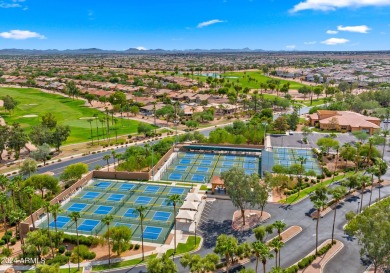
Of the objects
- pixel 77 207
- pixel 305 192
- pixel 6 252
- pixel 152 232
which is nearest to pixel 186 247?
pixel 152 232

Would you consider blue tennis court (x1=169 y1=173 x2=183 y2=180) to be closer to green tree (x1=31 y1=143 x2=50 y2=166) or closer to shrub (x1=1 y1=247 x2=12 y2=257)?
green tree (x1=31 y1=143 x2=50 y2=166)

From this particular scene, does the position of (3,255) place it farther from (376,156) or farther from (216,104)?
(216,104)

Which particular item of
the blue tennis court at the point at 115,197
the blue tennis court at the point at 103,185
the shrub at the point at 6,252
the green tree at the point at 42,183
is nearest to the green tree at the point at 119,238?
the shrub at the point at 6,252

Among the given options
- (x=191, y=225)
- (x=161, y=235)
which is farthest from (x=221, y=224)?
(x=161, y=235)

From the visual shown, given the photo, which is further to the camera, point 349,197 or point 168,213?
point 349,197

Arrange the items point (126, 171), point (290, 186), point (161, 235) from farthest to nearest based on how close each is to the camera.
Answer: point (126, 171), point (290, 186), point (161, 235)

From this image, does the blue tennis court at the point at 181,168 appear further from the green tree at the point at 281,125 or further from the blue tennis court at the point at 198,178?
the green tree at the point at 281,125
